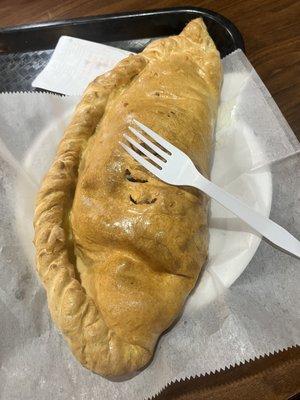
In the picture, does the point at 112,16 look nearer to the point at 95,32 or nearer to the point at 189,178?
the point at 95,32

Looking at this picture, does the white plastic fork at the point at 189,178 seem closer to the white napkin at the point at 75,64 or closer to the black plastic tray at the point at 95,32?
the white napkin at the point at 75,64

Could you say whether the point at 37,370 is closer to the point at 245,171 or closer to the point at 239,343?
the point at 239,343

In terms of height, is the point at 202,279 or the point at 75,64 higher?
the point at 75,64

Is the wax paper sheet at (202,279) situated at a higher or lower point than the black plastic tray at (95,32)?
lower

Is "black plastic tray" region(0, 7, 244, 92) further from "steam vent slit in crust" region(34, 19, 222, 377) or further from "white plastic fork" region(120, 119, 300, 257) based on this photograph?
Result: "white plastic fork" region(120, 119, 300, 257)

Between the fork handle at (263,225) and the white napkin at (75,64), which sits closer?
the fork handle at (263,225)

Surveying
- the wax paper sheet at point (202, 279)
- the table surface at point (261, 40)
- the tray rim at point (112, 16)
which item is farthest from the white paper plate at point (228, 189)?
the tray rim at point (112, 16)

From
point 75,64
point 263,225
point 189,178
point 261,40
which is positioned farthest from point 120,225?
point 261,40

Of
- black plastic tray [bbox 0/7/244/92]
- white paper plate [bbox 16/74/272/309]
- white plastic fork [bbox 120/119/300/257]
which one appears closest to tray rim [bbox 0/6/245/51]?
black plastic tray [bbox 0/7/244/92]
